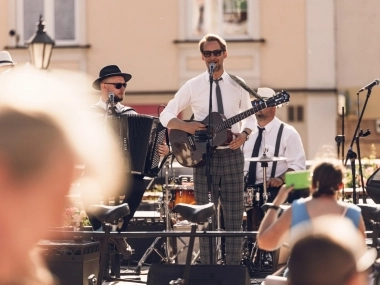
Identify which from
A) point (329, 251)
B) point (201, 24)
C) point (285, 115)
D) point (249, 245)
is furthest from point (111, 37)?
point (329, 251)

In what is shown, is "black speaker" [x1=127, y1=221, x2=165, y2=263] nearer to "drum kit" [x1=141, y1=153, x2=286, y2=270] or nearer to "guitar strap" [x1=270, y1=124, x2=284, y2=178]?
"drum kit" [x1=141, y1=153, x2=286, y2=270]

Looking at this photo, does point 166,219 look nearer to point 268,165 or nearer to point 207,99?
point 268,165

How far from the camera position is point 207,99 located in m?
8.38

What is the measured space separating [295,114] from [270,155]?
1007 cm

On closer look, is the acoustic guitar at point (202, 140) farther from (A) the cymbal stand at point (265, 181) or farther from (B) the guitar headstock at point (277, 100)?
(A) the cymbal stand at point (265, 181)

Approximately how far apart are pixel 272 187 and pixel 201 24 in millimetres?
11012

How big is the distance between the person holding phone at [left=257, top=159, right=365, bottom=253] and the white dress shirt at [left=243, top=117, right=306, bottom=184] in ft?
16.0

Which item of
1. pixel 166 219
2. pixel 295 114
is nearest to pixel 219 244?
pixel 166 219

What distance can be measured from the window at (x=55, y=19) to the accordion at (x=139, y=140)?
36.8 feet

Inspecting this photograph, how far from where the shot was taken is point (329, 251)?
242cm

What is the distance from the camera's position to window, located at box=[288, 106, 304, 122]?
779 inches

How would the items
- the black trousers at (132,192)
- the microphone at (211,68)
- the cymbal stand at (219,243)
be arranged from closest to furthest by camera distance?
the microphone at (211,68), the cymbal stand at (219,243), the black trousers at (132,192)

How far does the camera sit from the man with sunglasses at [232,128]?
27.5 feet

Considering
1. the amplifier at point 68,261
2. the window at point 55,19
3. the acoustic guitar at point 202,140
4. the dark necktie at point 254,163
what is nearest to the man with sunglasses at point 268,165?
the dark necktie at point 254,163
